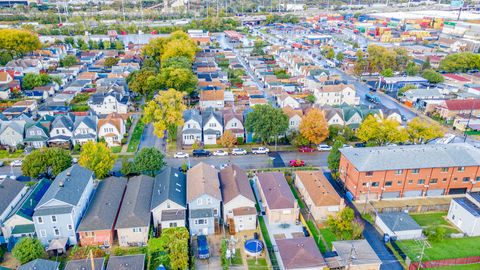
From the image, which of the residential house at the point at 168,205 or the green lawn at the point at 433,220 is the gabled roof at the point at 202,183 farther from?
the green lawn at the point at 433,220

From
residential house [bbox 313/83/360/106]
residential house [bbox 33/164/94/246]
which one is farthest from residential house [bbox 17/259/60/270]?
residential house [bbox 313/83/360/106]

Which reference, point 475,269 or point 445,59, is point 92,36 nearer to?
point 445,59

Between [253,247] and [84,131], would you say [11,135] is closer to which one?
[84,131]

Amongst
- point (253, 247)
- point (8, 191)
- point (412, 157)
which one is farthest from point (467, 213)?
point (8, 191)

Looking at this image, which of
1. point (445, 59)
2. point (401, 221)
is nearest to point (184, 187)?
point (401, 221)

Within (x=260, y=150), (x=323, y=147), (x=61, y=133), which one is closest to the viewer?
(x=260, y=150)

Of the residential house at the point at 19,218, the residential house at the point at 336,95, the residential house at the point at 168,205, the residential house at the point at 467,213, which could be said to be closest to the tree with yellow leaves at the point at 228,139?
the residential house at the point at 168,205

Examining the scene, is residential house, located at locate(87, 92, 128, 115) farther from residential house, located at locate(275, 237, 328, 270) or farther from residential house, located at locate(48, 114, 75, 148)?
residential house, located at locate(275, 237, 328, 270)
